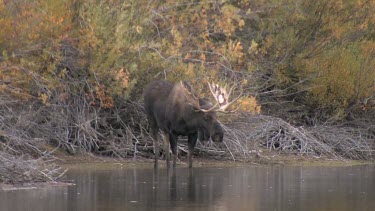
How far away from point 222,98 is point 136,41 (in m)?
3.43

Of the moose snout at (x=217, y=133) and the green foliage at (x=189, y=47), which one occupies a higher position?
the green foliage at (x=189, y=47)

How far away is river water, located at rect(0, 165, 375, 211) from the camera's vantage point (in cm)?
1405

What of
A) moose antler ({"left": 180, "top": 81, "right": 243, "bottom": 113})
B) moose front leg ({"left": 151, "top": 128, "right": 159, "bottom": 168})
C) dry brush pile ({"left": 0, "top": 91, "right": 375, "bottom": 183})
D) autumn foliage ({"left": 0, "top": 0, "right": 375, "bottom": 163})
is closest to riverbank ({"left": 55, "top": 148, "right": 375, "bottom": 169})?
dry brush pile ({"left": 0, "top": 91, "right": 375, "bottom": 183})

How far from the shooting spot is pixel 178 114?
20.0m

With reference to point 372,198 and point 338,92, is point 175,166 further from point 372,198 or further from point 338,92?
point 338,92

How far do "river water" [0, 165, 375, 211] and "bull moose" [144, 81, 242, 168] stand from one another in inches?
28.5

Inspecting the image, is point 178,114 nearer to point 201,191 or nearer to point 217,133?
point 217,133

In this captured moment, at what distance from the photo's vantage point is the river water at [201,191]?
14055mm

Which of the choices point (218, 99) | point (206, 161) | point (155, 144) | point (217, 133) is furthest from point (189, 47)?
point (217, 133)

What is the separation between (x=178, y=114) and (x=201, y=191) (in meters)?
4.05

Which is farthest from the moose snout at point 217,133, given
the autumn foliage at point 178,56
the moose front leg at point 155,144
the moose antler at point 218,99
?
the autumn foliage at point 178,56

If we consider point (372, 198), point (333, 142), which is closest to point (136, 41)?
point (333, 142)

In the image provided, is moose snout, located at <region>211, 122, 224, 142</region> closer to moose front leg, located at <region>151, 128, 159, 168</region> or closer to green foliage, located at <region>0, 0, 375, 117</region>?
moose front leg, located at <region>151, 128, 159, 168</region>

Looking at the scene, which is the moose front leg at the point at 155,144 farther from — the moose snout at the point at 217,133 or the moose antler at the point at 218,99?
the moose snout at the point at 217,133
